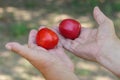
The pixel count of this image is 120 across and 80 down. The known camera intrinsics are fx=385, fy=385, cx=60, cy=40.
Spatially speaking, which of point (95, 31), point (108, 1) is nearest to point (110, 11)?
point (108, 1)

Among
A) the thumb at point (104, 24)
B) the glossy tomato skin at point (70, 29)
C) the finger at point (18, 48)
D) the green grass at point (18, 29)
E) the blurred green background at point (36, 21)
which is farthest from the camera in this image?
the green grass at point (18, 29)

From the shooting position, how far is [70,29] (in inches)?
100

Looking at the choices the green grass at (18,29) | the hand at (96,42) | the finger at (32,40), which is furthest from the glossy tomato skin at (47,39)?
the green grass at (18,29)

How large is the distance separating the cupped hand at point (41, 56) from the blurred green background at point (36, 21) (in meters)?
1.47

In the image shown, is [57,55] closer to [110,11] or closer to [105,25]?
[105,25]

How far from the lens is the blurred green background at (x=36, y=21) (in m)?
3.81

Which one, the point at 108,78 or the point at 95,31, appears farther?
the point at 108,78

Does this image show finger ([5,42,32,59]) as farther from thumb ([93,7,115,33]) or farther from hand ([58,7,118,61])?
thumb ([93,7,115,33])

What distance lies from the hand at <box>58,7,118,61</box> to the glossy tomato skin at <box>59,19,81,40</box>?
44 millimetres

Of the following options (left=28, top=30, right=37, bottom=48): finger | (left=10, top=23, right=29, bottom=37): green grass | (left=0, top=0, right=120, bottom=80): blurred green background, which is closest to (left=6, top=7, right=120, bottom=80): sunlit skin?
(left=28, top=30, right=37, bottom=48): finger

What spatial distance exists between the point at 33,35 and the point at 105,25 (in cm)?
46

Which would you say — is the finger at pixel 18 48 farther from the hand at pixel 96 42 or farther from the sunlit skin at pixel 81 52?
the hand at pixel 96 42

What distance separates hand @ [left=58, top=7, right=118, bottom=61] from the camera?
93.8 inches

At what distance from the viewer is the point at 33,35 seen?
95.7 inches
